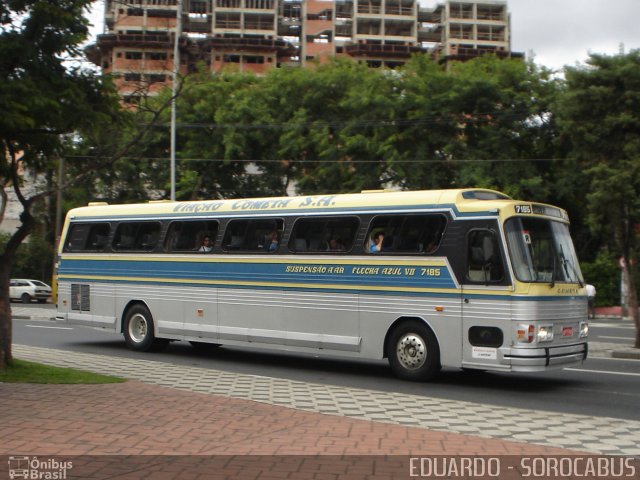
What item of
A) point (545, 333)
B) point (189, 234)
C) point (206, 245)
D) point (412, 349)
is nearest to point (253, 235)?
point (206, 245)

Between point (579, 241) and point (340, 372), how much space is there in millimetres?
28590

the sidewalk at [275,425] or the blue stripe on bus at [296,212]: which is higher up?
the blue stripe on bus at [296,212]

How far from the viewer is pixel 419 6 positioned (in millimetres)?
101500

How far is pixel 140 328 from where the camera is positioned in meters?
18.3

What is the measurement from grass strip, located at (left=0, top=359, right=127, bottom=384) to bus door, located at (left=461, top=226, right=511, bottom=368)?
5479 millimetres

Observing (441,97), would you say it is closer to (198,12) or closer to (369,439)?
(369,439)

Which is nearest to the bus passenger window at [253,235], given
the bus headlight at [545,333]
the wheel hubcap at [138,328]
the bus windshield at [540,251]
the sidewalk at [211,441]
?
the wheel hubcap at [138,328]

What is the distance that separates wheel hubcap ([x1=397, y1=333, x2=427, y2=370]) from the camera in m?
13.5

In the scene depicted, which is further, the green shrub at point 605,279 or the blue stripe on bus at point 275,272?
the green shrub at point 605,279

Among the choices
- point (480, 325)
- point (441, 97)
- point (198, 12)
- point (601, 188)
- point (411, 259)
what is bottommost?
point (480, 325)

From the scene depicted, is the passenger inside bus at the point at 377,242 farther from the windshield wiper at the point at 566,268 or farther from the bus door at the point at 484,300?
the windshield wiper at the point at 566,268

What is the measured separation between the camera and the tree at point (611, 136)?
18.1 metres

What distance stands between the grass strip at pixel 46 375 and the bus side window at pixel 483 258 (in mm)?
5746

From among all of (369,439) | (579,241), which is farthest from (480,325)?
(579,241)
